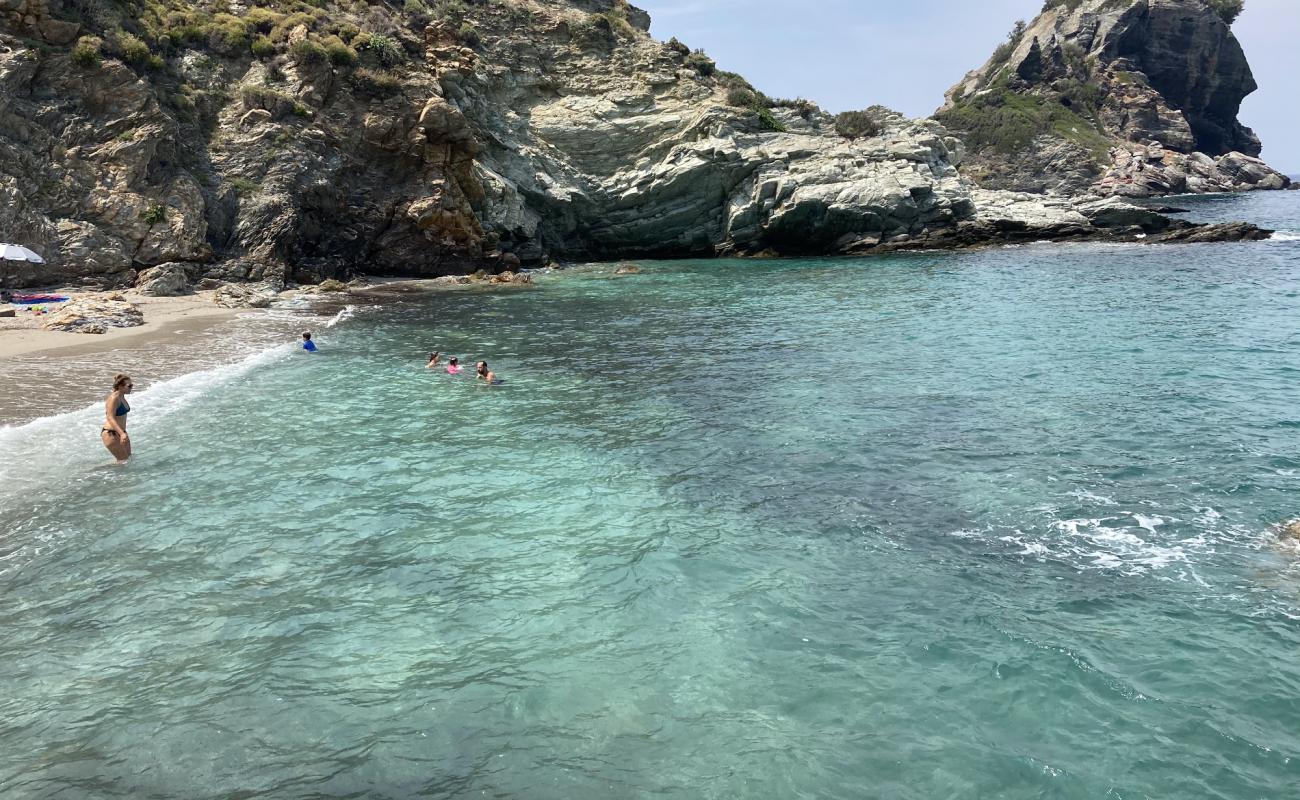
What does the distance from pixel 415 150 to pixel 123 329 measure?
2109 centimetres

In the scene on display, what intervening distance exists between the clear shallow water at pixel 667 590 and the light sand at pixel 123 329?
625 centimetres

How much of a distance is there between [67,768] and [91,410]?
12.4m

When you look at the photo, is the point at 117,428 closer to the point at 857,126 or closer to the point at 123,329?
the point at 123,329

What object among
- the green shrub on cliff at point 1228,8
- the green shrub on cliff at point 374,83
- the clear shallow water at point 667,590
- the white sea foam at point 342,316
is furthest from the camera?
the green shrub on cliff at point 1228,8

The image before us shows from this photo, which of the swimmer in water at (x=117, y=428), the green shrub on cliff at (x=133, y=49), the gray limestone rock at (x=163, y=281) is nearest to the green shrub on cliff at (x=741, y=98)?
the green shrub on cliff at (x=133, y=49)

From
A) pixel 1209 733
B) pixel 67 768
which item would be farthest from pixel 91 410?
pixel 1209 733

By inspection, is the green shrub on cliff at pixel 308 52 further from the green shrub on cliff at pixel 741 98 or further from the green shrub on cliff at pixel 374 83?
the green shrub on cliff at pixel 741 98

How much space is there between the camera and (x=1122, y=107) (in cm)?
12356

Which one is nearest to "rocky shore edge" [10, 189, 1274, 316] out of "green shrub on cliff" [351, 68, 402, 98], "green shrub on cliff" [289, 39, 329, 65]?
"green shrub on cliff" [351, 68, 402, 98]

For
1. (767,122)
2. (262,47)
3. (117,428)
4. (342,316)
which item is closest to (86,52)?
(262,47)

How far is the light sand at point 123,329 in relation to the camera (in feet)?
70.6

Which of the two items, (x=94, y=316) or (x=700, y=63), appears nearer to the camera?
(x=94, y=316)

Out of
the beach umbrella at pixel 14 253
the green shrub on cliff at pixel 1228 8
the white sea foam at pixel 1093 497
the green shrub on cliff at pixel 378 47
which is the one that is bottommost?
the white sea foam at pixel 1093 497

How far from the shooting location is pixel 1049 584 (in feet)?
28.6
